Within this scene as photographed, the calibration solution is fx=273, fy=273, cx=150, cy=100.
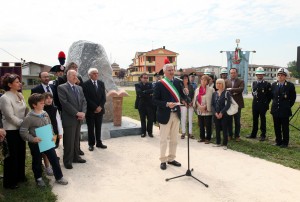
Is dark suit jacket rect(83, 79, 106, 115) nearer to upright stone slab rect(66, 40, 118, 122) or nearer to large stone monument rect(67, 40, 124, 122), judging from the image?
large stone monument rect(67, 40, 124, 122)

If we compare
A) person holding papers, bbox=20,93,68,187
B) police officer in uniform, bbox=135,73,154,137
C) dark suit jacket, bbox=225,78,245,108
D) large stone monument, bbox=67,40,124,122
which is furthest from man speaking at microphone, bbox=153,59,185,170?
large stone monument, bbox=67,40,124,122

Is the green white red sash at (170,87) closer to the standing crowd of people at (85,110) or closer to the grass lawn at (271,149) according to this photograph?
the standing crowd of people at (85,110)

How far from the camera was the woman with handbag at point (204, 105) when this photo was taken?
22.8 feet

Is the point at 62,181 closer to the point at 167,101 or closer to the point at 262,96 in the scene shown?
the point at 167,101

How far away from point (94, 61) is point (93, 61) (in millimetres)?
31

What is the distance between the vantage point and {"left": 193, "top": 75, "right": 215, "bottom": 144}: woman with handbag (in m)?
6.96

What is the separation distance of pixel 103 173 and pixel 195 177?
1.59 metres

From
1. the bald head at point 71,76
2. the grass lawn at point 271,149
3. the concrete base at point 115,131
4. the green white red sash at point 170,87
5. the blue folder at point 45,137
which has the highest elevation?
the bald head at point 71,76

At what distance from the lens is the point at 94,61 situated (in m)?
8.59

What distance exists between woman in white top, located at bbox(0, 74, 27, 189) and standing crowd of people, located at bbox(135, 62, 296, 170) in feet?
7.53

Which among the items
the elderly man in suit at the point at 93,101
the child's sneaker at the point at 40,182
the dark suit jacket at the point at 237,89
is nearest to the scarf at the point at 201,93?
the dark suit jacket at the point at 237,89

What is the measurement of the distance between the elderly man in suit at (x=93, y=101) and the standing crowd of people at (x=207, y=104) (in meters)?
1.24

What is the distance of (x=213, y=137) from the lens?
7.62m

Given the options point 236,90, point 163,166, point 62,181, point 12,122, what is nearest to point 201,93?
point 236,90
